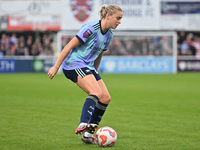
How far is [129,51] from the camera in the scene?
2564 cm

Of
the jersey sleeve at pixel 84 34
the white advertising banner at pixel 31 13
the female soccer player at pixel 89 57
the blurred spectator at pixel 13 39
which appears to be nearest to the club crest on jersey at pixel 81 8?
the white advertising banner at pixel 31 13

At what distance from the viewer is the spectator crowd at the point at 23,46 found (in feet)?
82.0

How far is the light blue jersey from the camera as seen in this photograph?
202 inches

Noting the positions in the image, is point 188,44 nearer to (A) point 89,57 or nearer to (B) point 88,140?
(A) point 89,57

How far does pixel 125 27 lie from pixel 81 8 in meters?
3.25

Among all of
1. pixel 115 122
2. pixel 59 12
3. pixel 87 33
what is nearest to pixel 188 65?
pixel 59 12

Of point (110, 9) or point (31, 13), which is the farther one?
point (31, 13)

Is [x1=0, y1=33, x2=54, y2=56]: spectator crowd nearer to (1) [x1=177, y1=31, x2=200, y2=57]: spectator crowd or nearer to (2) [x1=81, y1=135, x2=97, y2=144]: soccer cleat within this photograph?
(1) [x1=177, y1=31, x2=200, y2=57]: spectator crowd

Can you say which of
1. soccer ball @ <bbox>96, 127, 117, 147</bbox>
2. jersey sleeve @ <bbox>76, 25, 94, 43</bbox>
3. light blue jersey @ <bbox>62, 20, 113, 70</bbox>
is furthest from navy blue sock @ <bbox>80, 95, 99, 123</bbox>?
jersey sleeve @ <bbox>76, 25, 94, 43</bbox>

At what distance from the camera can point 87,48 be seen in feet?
17.0

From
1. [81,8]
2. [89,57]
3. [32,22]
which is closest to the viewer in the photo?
[89,57]

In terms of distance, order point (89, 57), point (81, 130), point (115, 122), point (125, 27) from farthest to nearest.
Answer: point (125, 27), point (115, 122), point (89, 57), point (81, 130)

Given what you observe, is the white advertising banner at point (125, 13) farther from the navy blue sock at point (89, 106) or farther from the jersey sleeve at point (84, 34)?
the navy blue sock at point (89, 106)

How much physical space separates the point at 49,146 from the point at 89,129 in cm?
58
